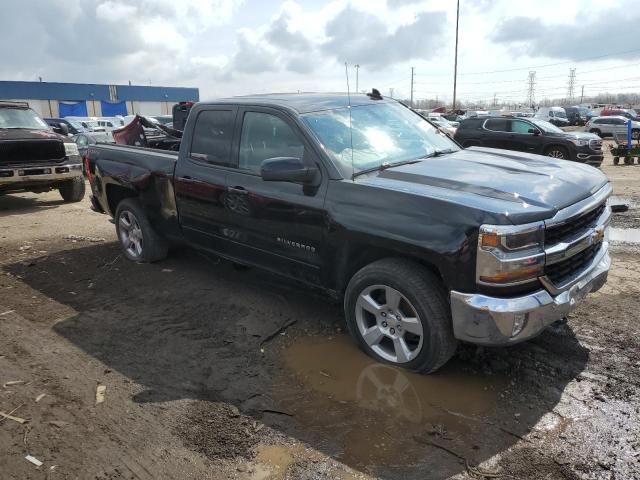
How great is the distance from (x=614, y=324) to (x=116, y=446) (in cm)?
378

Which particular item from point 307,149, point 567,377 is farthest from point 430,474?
point 307,149

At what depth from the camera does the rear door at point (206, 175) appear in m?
4.63

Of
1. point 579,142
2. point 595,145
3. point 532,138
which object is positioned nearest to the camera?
point 579,142

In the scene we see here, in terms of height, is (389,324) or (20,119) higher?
(20,119)

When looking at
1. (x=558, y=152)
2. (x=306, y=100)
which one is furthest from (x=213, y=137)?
(x=558, y=152)

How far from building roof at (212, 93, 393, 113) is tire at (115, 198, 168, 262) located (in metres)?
1.83

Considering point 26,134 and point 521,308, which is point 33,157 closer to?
point 26,134

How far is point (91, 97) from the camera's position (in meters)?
56.1

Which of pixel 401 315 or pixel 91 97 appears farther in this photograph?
pixel 91 97

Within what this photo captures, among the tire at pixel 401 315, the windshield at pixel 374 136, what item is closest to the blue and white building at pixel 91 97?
the windshield at pixel 374 136

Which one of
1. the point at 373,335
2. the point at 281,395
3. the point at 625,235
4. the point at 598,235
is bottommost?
the point at 281,395

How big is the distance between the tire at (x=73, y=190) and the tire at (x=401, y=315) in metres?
8.77

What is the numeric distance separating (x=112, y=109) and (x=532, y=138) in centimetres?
4476

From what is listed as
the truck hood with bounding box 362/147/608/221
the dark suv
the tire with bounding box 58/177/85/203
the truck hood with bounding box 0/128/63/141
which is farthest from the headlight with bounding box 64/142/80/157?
the dark suv
